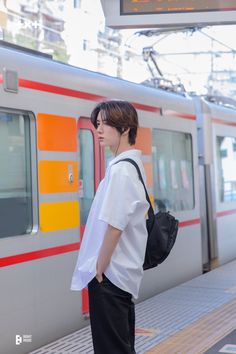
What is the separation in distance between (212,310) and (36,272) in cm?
235

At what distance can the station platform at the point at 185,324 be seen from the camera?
5426mm

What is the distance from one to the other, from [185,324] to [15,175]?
7.44 feet

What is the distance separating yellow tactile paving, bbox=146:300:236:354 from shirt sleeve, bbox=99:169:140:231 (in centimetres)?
241

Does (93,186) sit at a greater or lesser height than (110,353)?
greater

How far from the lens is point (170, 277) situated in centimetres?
801

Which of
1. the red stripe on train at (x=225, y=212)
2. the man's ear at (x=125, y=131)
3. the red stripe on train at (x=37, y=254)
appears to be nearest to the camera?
the man's ear at (x=125, y=131)

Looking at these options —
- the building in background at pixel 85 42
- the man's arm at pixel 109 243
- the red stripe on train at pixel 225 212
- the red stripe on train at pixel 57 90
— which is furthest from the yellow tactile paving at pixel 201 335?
the building in background at pixel 85 42

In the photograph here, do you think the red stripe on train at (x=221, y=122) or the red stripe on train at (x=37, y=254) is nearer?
the red stripe on train at (x=37, y=254)

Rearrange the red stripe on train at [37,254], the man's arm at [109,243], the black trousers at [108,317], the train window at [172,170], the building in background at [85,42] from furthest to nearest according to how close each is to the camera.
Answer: the building in background at [85,42]
the train window at [172,170]
the red stripe on train at [37,254]
the black trousers at [108,317]
the man's arm at [109,243]

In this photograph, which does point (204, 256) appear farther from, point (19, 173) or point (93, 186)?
point (19, 173)

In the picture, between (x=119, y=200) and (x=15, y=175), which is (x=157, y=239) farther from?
(x=15, y=175)

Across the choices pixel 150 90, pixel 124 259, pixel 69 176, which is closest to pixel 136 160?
pixel 124 259

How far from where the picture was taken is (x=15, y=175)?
16.9 ft

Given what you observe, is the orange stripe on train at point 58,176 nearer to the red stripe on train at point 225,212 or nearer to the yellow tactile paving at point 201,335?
the yellow tactile paving at point 201,335
